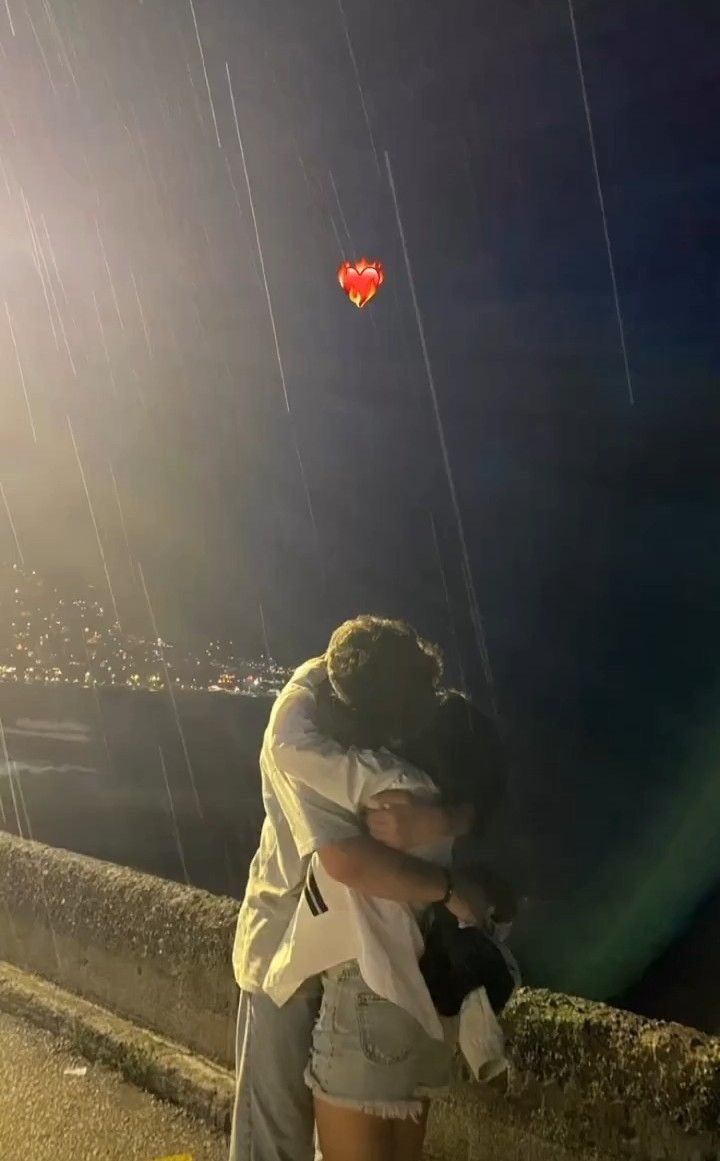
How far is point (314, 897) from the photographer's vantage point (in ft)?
6.26

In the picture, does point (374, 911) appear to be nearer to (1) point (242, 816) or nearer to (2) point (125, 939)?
(2) point (125, 939)

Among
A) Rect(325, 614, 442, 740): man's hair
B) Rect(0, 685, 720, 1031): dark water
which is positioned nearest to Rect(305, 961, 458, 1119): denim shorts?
Rect(325, 614, 442, 740): man's hair

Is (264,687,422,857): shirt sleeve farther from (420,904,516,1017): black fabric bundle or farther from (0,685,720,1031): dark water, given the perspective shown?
(0,685,720,1031): dark water

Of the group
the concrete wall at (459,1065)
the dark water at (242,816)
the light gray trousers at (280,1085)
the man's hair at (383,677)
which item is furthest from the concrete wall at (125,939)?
the dark water at (242,816)

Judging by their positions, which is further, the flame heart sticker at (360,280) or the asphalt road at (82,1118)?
the flame heart sticker at (360,280)

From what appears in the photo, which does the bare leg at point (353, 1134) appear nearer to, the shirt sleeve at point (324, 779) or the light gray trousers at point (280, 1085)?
the light gray trousers at point (280, 1085)

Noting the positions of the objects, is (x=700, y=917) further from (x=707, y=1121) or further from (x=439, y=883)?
(x=439, y=883)

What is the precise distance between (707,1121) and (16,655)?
14.2m

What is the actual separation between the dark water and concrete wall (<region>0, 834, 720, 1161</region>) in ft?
8.77

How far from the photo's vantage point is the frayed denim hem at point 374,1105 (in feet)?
6.08

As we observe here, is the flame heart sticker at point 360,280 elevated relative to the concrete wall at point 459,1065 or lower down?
elevated

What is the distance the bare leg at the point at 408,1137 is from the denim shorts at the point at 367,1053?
46 mm

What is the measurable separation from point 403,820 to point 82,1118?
1.87 m

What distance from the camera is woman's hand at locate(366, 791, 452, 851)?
5.99 feet
